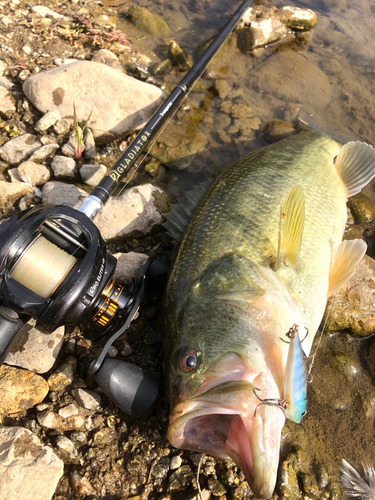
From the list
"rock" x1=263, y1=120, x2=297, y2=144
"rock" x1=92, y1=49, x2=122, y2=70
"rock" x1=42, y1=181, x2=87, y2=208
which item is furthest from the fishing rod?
"rock" x1=92, y1=49, x2=122, y2=70

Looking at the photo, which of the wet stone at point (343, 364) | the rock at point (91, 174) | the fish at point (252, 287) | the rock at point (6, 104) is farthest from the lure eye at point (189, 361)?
the rock at point (6, 104)

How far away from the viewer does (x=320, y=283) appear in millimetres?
3275

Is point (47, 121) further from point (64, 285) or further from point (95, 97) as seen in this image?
point (64, 285)

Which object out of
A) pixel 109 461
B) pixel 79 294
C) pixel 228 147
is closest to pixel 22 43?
pixel 228 147

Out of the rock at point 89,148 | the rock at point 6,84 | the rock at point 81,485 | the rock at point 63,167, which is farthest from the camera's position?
the rock at point 6,84

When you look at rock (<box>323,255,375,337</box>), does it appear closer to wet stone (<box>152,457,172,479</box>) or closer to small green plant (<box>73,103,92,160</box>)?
wet stone (<box>152,457,172,479</box>)

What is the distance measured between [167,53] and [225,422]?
5.90 meters

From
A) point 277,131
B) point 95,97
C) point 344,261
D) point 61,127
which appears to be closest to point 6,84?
point 61,127

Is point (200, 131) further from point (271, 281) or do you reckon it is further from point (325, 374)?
point (325, 374)

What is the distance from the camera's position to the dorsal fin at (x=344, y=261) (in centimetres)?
336

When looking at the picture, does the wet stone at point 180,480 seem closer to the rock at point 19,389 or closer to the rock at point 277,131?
the rock at point 19,389

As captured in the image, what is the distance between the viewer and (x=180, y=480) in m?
2.84

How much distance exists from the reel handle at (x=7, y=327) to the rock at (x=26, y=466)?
68cm

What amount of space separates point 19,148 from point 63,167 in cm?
72
